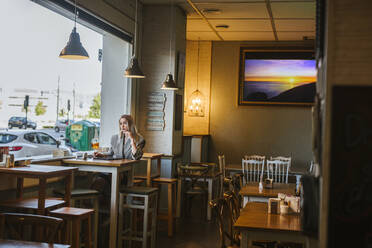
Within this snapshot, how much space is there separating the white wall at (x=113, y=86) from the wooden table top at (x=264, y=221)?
353 centimetres

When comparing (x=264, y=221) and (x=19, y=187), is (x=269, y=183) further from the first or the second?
(x=19, y=187)

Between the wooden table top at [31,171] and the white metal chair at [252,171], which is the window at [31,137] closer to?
the wooden table top at [31,171]

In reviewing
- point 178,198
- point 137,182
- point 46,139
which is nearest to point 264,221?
point 46,139

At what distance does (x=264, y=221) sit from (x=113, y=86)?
434cm

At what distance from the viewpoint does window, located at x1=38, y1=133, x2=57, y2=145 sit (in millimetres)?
5539

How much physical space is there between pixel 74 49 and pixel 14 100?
0.82 m

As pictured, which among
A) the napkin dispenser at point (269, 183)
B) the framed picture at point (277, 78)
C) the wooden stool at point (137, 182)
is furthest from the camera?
the framed picture at point (277, 78)

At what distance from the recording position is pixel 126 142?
254 inches

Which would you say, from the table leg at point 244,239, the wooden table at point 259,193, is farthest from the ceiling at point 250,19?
the table leg at point 244,239

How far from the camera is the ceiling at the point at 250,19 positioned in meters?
7.56

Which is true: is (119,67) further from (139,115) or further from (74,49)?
(74,49)

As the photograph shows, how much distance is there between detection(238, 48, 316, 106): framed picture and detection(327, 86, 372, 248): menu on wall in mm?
8056

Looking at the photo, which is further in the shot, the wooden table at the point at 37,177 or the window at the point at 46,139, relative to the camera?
the window at the point at 46,139

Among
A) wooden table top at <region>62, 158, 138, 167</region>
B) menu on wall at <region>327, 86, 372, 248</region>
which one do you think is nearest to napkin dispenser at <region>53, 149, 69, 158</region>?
wooden table top at <region>62, 158, 138, 167</region>
